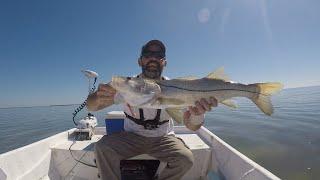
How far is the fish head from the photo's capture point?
10.0 ft

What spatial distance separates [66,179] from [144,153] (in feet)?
Result: 6.64

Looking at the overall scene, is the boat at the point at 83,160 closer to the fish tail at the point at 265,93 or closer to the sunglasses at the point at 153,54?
the fish tail at the point at 265,93

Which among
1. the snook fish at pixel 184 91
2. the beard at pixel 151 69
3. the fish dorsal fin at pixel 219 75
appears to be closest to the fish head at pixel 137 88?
the snook fish at pixel 184 91

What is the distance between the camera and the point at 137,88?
3.07 metres

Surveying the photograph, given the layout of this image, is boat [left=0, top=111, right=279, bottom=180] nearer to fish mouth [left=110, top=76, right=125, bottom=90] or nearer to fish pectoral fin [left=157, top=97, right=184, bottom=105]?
fish pectoral fin [left=157, top=97, right=184, bottom=105]

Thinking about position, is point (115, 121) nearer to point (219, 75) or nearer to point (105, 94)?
point (105, 94)

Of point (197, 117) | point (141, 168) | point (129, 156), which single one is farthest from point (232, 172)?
point (129, 156)

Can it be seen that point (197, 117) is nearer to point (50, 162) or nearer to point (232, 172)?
point (232, 172)

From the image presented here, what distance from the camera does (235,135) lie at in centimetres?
1677

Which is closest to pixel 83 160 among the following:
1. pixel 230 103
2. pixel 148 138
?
pixel 148 138

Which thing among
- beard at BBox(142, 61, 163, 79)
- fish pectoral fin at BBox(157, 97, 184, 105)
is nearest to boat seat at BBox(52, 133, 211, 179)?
beard at BBox(142, 61, 163, 79)

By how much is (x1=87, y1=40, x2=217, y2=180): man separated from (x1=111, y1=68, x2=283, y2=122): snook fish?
0.95 ft

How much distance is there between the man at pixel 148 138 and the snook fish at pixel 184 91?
29 cm

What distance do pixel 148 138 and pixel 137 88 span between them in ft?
4.66
